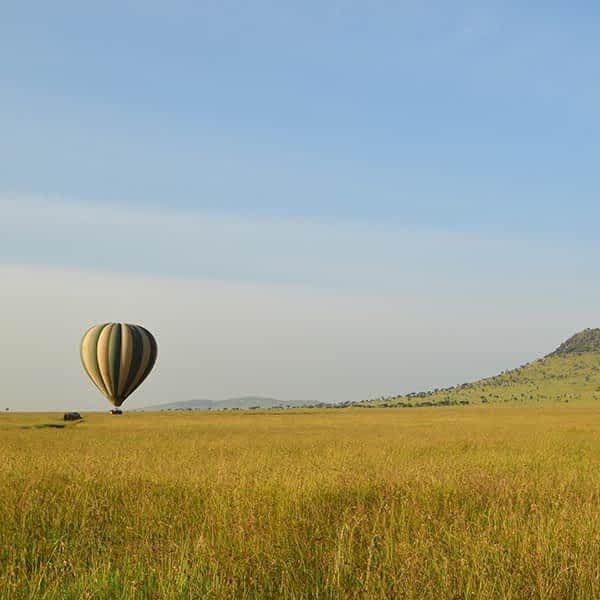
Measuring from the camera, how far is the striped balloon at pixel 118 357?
61094 millimetres

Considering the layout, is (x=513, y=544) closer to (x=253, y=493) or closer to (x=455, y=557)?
(x=455, y=557)

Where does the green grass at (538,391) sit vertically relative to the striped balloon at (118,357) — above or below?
below

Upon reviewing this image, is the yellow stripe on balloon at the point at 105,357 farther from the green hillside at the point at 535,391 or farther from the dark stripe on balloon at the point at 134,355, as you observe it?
the green hillside at the point at 535,391

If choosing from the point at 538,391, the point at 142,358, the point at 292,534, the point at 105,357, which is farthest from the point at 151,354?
the point at 538,391

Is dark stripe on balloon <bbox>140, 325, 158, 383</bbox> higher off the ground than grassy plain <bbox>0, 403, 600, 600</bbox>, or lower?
higher

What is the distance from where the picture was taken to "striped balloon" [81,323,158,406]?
61.1m

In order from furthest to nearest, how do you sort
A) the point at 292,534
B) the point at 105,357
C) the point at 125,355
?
the point at 105,357
the point at 125,355
the point at 292,534

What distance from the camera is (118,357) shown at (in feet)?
200

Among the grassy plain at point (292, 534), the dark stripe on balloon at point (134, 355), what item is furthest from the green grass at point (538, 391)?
the grassy plain at point (292, 534)

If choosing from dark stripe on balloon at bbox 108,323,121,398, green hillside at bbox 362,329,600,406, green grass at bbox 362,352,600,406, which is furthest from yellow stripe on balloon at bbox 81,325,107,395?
green grass at bbox 362,352,600,406

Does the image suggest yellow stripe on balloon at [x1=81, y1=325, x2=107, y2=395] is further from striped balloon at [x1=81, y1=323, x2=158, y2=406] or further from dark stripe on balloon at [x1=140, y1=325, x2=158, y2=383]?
dark stripe on balloon at [x1=140, y1=325, x2=158, y2=383]

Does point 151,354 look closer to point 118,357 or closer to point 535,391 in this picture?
point 118,357

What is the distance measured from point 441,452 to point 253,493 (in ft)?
43.0

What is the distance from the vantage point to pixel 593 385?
165 m
